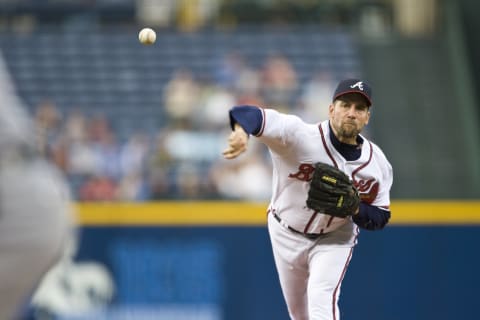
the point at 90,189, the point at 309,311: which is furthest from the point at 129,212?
the point at 309,311

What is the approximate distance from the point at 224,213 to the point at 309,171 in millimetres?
4003

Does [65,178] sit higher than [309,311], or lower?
lower

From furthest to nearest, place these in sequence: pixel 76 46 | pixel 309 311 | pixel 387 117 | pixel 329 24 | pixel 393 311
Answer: pixel 329 24 → pixel 76 46 → pixel 387 117 → pixel 393 311 → pixel 309 311

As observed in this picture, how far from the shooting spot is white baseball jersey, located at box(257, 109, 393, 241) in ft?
19.5

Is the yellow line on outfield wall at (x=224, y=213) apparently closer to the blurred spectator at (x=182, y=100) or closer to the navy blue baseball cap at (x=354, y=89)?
the blurred spectator at (x=182, y=100)

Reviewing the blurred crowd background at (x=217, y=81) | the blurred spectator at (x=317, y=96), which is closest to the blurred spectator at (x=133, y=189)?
the blurred crowd background at (x=217, y=81)

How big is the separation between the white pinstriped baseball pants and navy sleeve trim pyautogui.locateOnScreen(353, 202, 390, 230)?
221mm

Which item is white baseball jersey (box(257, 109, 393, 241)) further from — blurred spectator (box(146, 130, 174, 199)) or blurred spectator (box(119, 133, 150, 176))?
blurred spectator (box(119, 133, 150, 176))

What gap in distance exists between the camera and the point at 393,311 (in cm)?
989

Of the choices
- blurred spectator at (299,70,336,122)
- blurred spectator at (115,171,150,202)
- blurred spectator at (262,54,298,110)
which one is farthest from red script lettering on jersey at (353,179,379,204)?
blurred spectator at (262,54,298,110)

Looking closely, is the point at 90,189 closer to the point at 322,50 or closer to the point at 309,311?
the point at 322,50

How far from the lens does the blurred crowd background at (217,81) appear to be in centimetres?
1227

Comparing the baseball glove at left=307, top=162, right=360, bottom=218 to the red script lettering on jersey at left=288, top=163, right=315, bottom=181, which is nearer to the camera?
the baseball glove at left=307, top=162, right=360, bottom=218

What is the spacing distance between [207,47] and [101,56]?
1601mm
